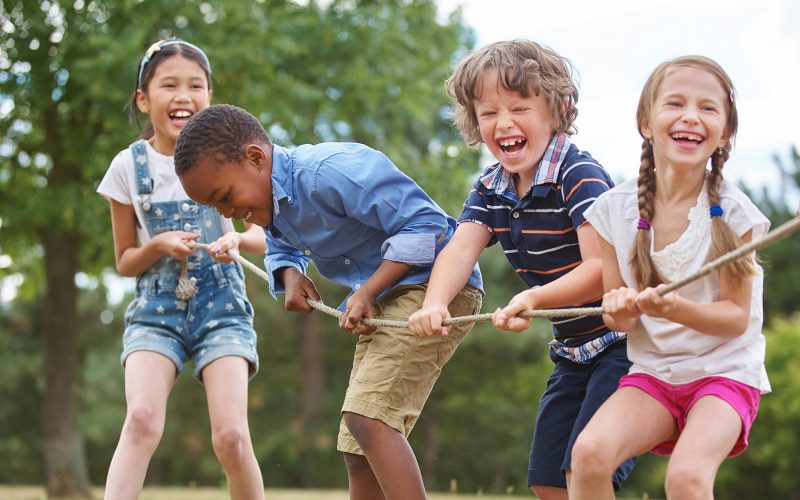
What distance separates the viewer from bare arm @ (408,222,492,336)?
3.39m

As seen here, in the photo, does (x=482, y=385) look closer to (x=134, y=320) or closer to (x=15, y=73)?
(x=15, y=73)

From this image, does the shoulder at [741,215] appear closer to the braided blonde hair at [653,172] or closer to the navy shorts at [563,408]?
the braided blonde hair at [653,172]

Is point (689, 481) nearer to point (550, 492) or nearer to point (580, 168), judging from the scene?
point (550, 492)

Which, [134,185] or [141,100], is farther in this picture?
[141,100]

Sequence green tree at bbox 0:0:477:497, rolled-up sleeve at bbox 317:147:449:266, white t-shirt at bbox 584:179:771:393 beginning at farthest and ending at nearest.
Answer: green tree at bbox 0:0:477:497, rolled-up sleeve at bbox 317:147:449:266, white t-shirt at bbox 584:179:771:393

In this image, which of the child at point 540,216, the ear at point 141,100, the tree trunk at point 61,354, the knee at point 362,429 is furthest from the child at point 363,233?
the tree trunk at point 61,354

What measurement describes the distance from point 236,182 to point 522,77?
107cm

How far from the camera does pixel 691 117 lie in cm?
309

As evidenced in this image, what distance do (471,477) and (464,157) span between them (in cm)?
1682

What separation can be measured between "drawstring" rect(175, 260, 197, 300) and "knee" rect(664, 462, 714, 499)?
92.3 inches

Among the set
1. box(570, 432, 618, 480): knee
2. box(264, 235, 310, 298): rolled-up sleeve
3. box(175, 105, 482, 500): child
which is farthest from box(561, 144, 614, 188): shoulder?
box(264, 235, 310, 298): rolled-up sleeve

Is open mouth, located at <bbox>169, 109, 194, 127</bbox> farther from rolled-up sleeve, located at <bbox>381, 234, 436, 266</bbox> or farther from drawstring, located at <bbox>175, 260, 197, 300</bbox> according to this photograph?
rolled-up sleeve, located at <bbox>381, 234, 436, 266</bbox>

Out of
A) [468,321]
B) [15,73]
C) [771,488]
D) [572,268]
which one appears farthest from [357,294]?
[771,488]

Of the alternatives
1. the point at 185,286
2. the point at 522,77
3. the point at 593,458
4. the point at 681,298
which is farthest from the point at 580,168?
the point at 185,286
